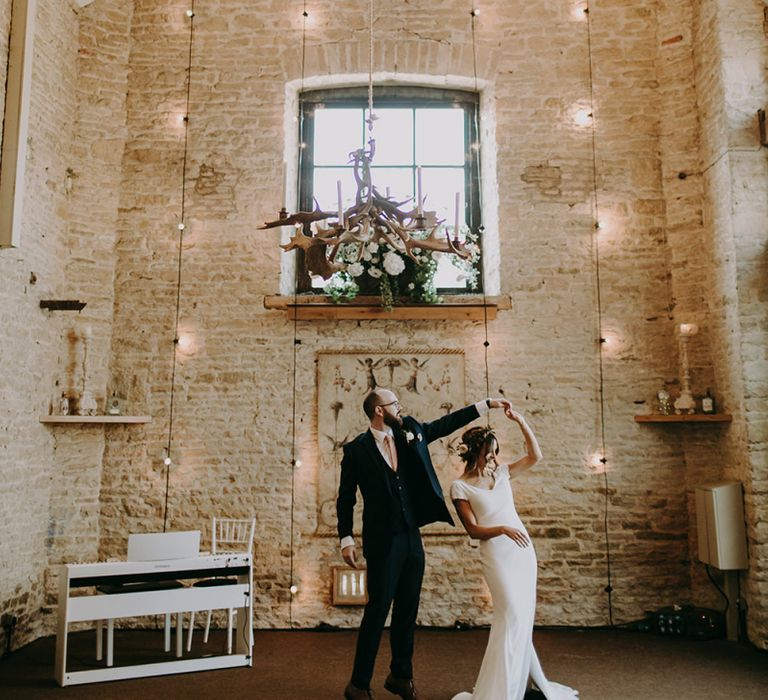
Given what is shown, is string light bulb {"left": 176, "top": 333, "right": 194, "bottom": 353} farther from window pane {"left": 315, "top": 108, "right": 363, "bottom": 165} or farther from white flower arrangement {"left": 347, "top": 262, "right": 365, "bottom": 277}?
window pane {"left": 315, "top": 108, "right": 363, "bottom": 165}

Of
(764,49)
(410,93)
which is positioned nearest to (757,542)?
(764,49)

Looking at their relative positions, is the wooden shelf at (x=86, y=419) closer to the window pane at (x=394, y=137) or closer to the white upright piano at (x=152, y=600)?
the white upright piano at (x=152, y=600)

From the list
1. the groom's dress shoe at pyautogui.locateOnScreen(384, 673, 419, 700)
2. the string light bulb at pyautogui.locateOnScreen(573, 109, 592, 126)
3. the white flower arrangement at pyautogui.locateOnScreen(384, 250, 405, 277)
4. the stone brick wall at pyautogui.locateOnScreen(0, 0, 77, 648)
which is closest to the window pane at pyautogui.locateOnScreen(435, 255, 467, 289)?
the white flower arrangement at pyautogui.locateOnScreen(384, 250, 405, 277)

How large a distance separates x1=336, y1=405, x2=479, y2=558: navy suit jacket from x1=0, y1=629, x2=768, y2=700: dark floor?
3.53 ft

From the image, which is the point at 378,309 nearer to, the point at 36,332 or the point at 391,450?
the point at 391,450

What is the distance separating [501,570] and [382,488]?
81cm

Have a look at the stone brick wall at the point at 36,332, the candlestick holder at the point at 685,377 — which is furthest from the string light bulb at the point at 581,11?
the stone brick wall at the point at 36,332

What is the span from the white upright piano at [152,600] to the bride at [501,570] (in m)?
1.69

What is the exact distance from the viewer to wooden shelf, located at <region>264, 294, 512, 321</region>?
→ 5.89 metres

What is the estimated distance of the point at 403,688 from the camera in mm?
3939

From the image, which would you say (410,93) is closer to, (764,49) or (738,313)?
(764,49)

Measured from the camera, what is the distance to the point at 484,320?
6.02 meters

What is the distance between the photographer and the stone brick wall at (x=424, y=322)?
18.8ft

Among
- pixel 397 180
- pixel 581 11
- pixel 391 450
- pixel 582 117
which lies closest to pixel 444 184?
pixel 397 180
